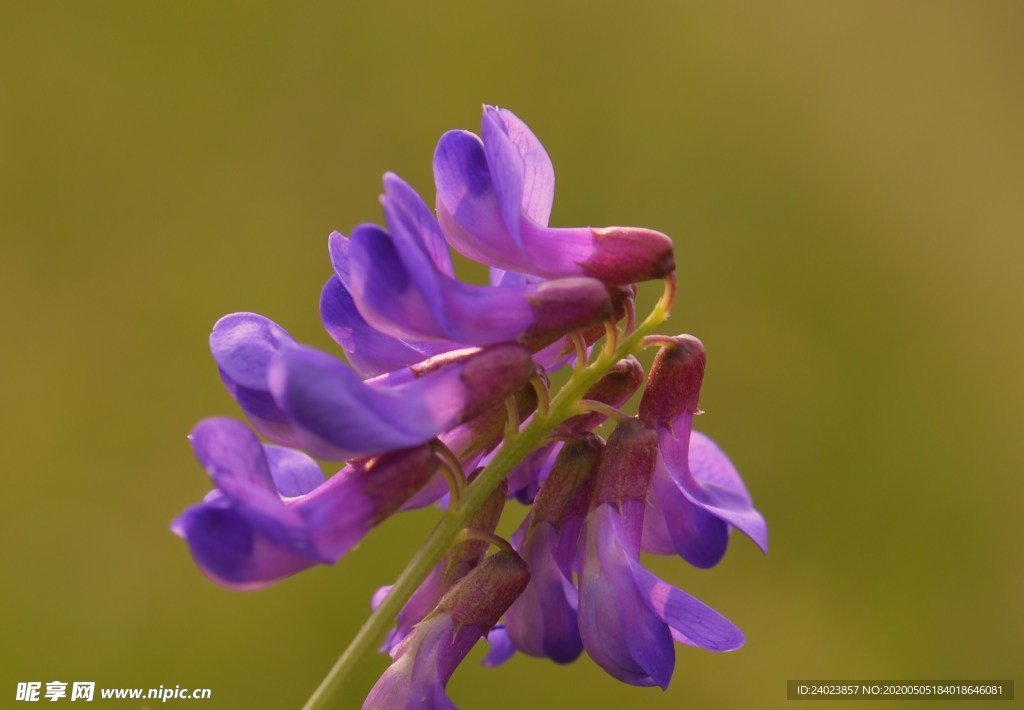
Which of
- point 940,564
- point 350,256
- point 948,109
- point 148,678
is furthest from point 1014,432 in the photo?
point 350,256

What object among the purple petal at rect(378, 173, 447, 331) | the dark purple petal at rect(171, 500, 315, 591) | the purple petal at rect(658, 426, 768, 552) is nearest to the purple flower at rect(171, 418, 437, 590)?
the dark purple petal at rect(171, 500, 315, 591)

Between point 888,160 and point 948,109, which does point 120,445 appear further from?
point 948,109

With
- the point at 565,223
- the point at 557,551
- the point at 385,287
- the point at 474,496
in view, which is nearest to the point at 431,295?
the point at 385,287

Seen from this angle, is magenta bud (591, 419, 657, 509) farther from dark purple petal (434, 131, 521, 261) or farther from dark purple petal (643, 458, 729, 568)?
dark purple petal (434, 131, 521, 261)

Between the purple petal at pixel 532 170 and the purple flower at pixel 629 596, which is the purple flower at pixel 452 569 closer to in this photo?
the purple flower at pixel 629 596

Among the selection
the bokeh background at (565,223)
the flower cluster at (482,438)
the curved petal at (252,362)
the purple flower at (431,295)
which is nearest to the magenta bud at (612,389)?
the flower cluster at (482,438)
